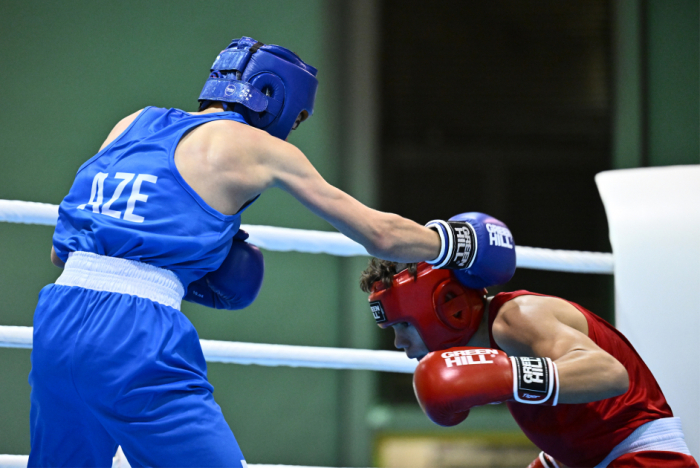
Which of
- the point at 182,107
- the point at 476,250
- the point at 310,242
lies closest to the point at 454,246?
the point at 476,250

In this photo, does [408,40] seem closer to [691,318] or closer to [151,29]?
[151,29]

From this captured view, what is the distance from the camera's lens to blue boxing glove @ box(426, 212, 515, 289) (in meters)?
1.39

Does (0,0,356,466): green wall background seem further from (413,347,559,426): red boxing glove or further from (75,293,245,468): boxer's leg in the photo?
(413,347,559,426): red boxing glove

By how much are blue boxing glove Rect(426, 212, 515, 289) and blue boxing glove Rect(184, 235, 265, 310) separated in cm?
45

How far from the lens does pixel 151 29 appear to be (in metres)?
3.68

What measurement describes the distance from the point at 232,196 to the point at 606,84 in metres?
4.61

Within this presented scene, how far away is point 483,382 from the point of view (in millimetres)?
1159

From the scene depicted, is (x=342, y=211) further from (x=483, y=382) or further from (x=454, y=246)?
(x=483, y=382)

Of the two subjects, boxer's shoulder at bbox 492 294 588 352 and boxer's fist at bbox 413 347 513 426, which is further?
boxer's shoulder at bbox 492 294 588 352

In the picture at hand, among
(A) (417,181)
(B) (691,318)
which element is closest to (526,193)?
(A) (417,181)

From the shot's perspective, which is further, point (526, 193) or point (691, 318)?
point (526, 193)

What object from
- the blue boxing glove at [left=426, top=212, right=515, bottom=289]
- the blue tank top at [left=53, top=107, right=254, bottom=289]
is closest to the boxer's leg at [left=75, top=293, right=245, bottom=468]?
the blue tank top at [left=53, top=107, right=254, bottom=289]

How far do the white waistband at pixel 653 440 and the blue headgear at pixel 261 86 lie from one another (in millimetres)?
1080

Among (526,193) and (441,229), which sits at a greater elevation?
(441,229)
